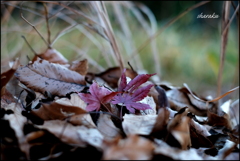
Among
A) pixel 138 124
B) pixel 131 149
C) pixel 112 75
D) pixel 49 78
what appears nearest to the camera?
pixel 131 149

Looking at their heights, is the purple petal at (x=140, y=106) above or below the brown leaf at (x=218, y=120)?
above

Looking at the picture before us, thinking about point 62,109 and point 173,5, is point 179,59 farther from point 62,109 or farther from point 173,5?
point 62,109

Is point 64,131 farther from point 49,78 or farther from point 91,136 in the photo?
point 49,78

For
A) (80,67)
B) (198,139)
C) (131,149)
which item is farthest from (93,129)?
(80,67)

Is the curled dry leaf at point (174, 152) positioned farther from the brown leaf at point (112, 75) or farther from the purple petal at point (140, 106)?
A: the brown leaf at point (112, 75)

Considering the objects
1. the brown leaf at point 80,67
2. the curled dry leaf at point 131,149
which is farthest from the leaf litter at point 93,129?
the brown leaf at point 80,67

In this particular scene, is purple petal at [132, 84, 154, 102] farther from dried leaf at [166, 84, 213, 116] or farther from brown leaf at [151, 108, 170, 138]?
dried leaf at [166, 84, 213, 116]
